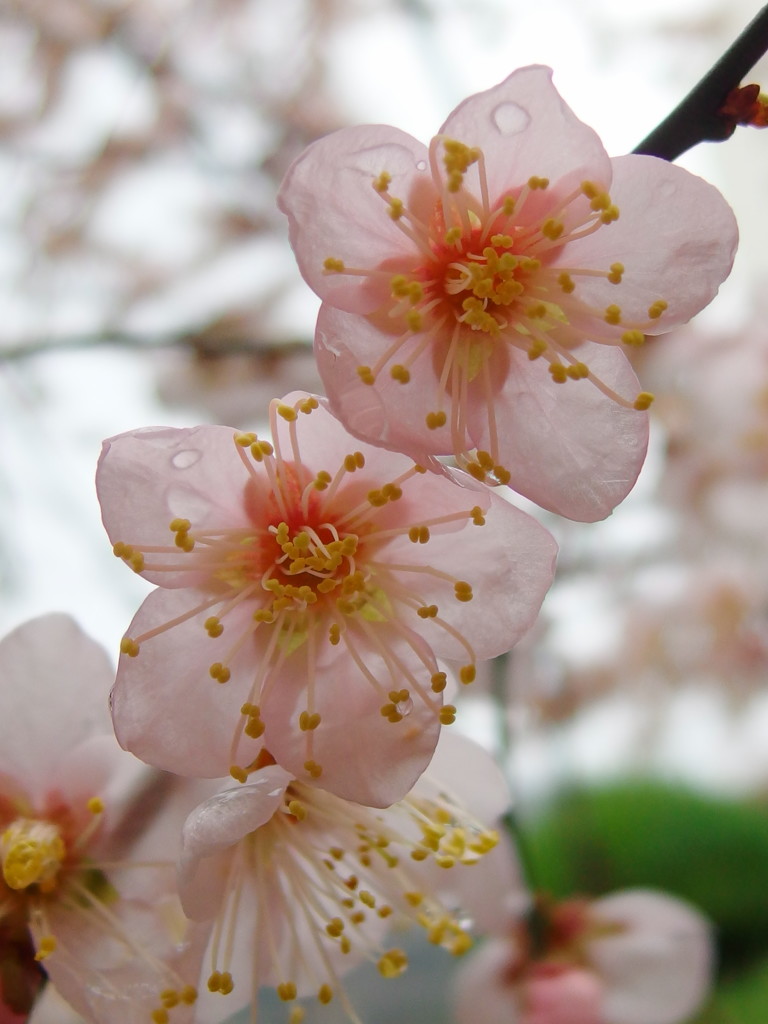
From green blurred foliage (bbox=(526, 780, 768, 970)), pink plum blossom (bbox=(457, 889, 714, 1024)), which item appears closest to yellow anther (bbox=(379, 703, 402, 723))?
pink plum blossom (bbox=(457, 889, 714, 1024))

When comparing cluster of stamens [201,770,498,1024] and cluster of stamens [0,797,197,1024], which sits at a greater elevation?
cluster of stamens [0,797,197,1024]

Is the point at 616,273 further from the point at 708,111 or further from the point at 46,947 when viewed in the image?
the point at 46,947

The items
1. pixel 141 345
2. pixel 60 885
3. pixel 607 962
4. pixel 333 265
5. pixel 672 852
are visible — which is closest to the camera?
pixel 333 265

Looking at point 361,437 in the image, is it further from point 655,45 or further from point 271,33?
point 655,45

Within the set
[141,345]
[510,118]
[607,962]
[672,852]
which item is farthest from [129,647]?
[672,852]

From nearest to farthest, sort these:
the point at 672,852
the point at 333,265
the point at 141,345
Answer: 1. the point at 333,265
2. the point at 141,345
3. the point at 672,852

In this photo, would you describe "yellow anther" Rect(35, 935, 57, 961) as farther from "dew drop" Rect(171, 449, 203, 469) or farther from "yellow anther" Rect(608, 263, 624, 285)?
"yellow anther" Rect(608, 263, 624, 285)
